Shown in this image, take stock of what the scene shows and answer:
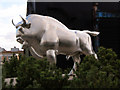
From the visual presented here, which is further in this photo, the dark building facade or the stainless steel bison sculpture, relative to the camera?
the dark building facade

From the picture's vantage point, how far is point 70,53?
760 cm

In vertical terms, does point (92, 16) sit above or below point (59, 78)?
above

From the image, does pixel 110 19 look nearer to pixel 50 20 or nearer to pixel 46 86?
pixel 50 20

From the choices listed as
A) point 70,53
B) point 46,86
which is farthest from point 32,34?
point 46,86

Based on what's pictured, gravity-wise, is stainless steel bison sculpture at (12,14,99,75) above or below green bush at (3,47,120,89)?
above

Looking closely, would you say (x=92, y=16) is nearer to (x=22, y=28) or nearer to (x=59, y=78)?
(x=22, y=28)

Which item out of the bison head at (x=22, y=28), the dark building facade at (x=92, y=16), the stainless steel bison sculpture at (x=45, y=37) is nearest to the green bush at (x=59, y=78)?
the stainless steel bison sculpture at (x=45, y=37)

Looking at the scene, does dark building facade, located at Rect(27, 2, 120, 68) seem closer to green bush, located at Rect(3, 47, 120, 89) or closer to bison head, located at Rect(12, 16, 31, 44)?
bison head, located at Rect(12, 16, 31, 44)

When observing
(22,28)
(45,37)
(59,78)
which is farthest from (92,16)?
(59,78)

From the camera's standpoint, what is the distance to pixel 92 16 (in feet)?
86.4

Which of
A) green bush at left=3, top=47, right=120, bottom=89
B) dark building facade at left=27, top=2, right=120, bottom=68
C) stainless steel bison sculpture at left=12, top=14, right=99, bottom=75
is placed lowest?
green bush at left=3, top=47, right=120, bottom=89

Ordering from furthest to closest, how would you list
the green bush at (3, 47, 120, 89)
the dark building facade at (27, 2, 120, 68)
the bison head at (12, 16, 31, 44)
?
the dark building facade at (27, 2, 120, 68)
the bison head at (12, 16, 31, 44)
the green bush at (3, 47, 120, 89)

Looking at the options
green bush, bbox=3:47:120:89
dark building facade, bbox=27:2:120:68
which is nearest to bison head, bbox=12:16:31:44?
green bush, bbox=3:47:120:89

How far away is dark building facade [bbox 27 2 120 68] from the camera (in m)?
24.5
